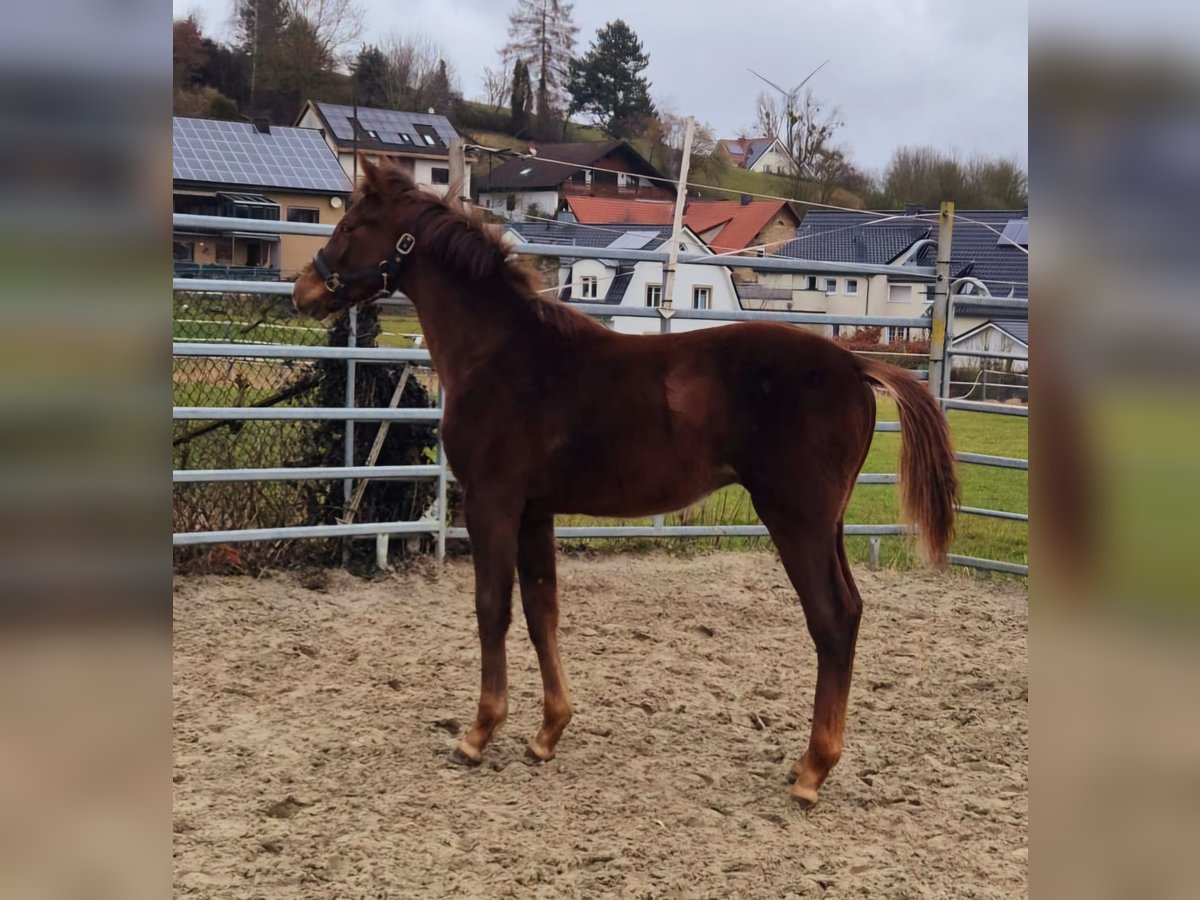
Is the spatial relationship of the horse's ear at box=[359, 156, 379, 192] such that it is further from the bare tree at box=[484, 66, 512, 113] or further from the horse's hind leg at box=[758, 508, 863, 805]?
the bare tree at box=[484, 66, 512, 113]

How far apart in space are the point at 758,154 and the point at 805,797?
5087 millimetres

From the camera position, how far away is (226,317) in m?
4.70

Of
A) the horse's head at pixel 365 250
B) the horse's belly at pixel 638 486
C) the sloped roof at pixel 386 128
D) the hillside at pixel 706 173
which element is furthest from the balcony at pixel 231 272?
the sloped roof at pixel 386 128

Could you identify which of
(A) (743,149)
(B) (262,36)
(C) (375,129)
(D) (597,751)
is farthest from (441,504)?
(B) (262,36)

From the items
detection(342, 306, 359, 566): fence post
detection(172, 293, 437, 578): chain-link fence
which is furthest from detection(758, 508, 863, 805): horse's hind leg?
detection(172, 293, 437, 578): chain-link fence

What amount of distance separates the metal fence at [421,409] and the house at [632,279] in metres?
0.43

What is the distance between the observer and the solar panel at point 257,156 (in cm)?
1020

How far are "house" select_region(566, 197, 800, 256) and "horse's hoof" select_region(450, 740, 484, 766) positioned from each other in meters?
5.28

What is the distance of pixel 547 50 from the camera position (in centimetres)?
928

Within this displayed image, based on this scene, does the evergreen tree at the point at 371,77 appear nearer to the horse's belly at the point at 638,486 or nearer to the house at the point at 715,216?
the house at the point at 715,216

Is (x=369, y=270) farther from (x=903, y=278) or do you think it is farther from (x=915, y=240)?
(x=915, y=240)
